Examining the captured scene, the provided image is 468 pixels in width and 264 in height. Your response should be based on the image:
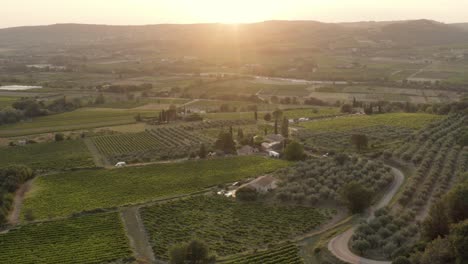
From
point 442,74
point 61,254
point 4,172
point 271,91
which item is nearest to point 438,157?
point 61,254

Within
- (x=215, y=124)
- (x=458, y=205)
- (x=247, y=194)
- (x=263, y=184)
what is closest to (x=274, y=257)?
(x=247, y=194)

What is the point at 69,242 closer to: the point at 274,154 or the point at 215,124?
the point at 274,154

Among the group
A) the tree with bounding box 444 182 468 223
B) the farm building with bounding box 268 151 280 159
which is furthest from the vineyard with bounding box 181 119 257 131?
the tree with bounding box 444 182 468 223

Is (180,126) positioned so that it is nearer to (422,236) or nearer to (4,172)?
(4,172)

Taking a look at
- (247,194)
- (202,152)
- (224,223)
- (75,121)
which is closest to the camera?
(224,223)

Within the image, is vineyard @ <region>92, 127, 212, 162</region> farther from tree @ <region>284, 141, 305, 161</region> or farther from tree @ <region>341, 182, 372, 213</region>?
tree @ <region>341, 182, 372, 213</region>

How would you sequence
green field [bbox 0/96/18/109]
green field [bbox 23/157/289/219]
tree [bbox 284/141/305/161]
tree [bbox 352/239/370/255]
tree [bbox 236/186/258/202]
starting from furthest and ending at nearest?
green field [bbox 0/96/18/109] → tree [bbox 284/141/305/161] → green field [bbox 23/157/289/219] → tree [bbox 236/186/258/202] → tree [bbox 352/239/370/255]

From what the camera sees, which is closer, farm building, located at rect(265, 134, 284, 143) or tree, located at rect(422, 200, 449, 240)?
tree, located at rect(422, 200, 449, 240)
